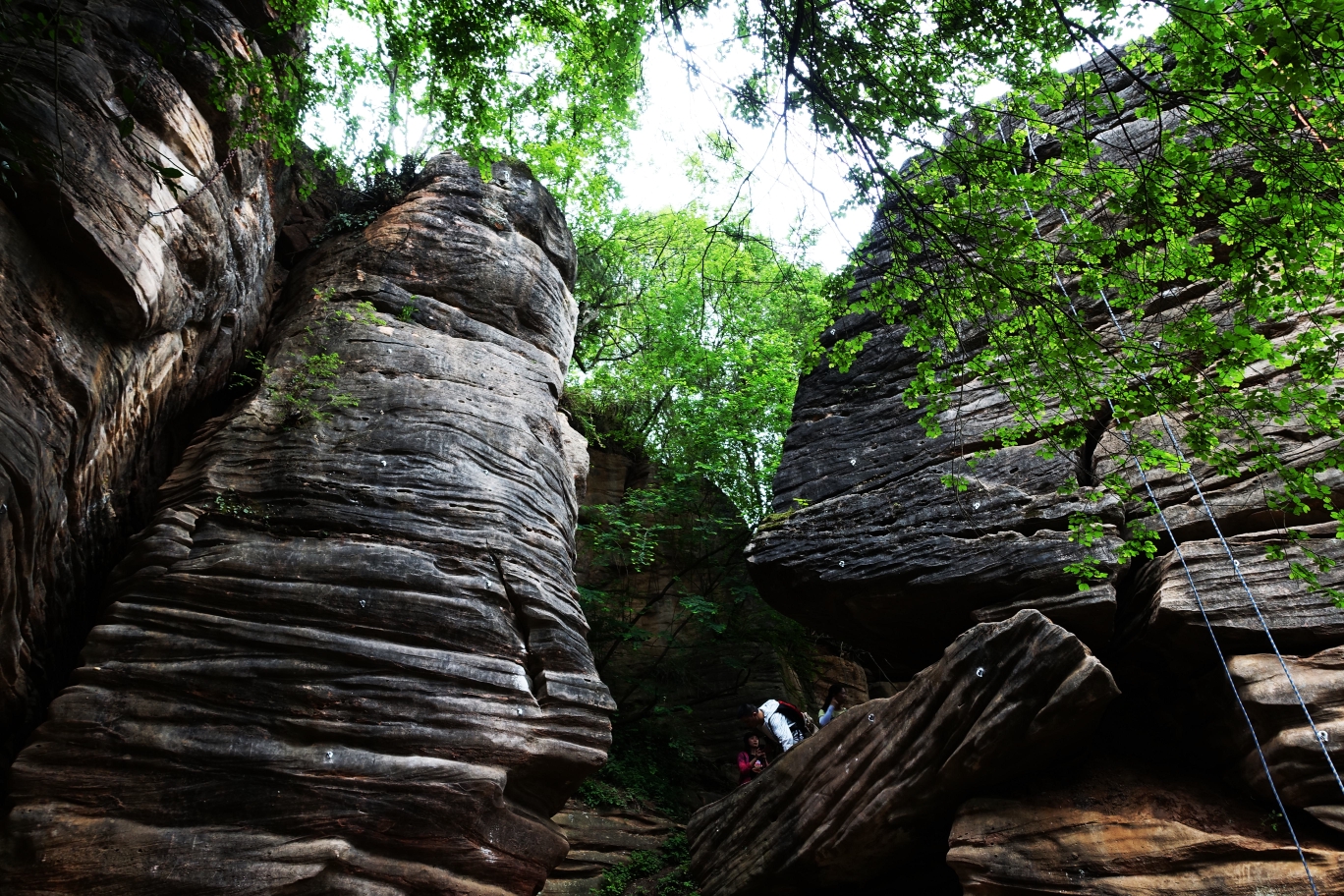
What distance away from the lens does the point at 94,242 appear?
16.2 ft

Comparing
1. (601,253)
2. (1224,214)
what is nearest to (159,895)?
(1224,214)

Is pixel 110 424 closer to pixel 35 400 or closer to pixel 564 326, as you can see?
pixel 35 400

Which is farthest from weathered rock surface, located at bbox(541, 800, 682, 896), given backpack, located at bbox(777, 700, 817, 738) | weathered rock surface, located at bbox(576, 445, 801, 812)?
backpack, located at bbox(777, 700, 817, 738)

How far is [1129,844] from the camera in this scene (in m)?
5.63

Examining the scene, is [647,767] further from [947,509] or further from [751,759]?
[947,509]

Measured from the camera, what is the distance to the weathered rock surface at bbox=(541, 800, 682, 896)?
8.76 meters

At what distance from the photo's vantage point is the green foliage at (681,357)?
46.5 ft

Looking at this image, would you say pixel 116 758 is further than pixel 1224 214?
Yes

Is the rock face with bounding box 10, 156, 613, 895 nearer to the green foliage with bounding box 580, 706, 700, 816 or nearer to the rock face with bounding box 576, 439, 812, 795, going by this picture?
the green foliage with bounding box 580, 706, 700, 816

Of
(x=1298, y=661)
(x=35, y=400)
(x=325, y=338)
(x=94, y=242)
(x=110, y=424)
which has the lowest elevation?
(x=1298, y=661)

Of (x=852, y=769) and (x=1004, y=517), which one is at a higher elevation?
(x=1004, y=517)

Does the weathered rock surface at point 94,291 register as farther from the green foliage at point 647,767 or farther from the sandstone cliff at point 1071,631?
the green foliage at point 647,767

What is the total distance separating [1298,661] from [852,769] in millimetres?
3531

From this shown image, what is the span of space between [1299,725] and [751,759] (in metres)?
5.48
